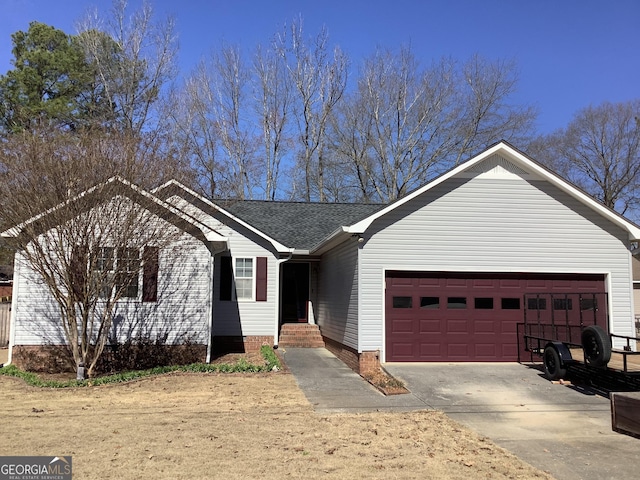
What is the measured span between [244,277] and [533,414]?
9245 mm

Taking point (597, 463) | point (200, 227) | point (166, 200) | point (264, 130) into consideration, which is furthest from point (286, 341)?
point (264, 130)

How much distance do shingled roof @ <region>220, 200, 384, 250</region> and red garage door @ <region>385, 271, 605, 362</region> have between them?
4493mm

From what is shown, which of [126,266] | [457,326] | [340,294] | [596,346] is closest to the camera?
[596,346]

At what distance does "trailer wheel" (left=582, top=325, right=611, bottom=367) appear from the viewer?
938 cm

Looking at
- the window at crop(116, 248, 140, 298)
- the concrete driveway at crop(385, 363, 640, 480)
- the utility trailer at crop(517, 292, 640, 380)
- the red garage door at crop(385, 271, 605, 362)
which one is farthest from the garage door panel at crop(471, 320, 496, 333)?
the window at crop(116, 248, 140, 298)

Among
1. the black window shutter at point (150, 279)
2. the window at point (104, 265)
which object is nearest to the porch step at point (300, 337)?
the black window shutter at point (150, 279)

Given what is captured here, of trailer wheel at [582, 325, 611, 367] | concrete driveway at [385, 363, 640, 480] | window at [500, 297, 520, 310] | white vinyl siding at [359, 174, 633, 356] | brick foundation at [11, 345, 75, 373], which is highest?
white vinyl siding at [359, 174, 633, 356]

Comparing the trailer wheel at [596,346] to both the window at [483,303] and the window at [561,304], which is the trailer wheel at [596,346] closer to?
the window at [483,303]

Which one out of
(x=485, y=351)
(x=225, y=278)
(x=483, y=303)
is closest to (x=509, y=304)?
(x=483, y=303)

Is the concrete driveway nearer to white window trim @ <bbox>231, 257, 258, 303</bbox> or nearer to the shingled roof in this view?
white window trim @ <bbox>231, 257, 258, 303</bbox>

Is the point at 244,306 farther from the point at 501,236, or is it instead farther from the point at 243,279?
the point at 501,236

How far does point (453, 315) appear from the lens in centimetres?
1229

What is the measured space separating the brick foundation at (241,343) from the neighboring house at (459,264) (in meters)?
2.43

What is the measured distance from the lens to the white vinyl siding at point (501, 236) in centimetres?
1220
